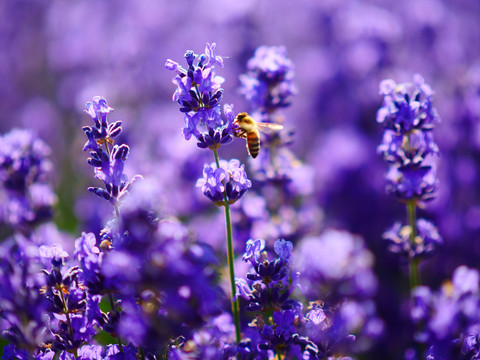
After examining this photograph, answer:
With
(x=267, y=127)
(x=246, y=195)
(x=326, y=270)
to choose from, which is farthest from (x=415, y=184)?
(x=246, y=195)

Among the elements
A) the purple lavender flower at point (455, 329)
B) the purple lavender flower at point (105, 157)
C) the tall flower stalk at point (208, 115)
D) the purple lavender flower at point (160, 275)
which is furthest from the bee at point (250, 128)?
the purple lavender flower at point (455, 329)

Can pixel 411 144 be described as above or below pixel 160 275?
above

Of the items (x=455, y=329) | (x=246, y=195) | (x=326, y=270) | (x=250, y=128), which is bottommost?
(x=455, y=329)

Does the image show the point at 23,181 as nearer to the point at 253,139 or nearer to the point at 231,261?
the point at 253,139

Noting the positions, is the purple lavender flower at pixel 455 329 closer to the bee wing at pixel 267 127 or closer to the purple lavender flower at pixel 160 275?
the purple lavender flower at pixel 160 275

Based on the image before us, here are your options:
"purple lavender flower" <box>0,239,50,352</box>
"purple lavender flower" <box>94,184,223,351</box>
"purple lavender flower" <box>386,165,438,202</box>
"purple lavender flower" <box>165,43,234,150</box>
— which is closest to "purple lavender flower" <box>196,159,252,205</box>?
"purple lavender flower" <box>165,43,234,150</box>

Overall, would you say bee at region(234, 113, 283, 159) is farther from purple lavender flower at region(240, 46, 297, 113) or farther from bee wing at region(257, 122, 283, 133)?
purple lavender flower at region(240, 46, 297, 113)
